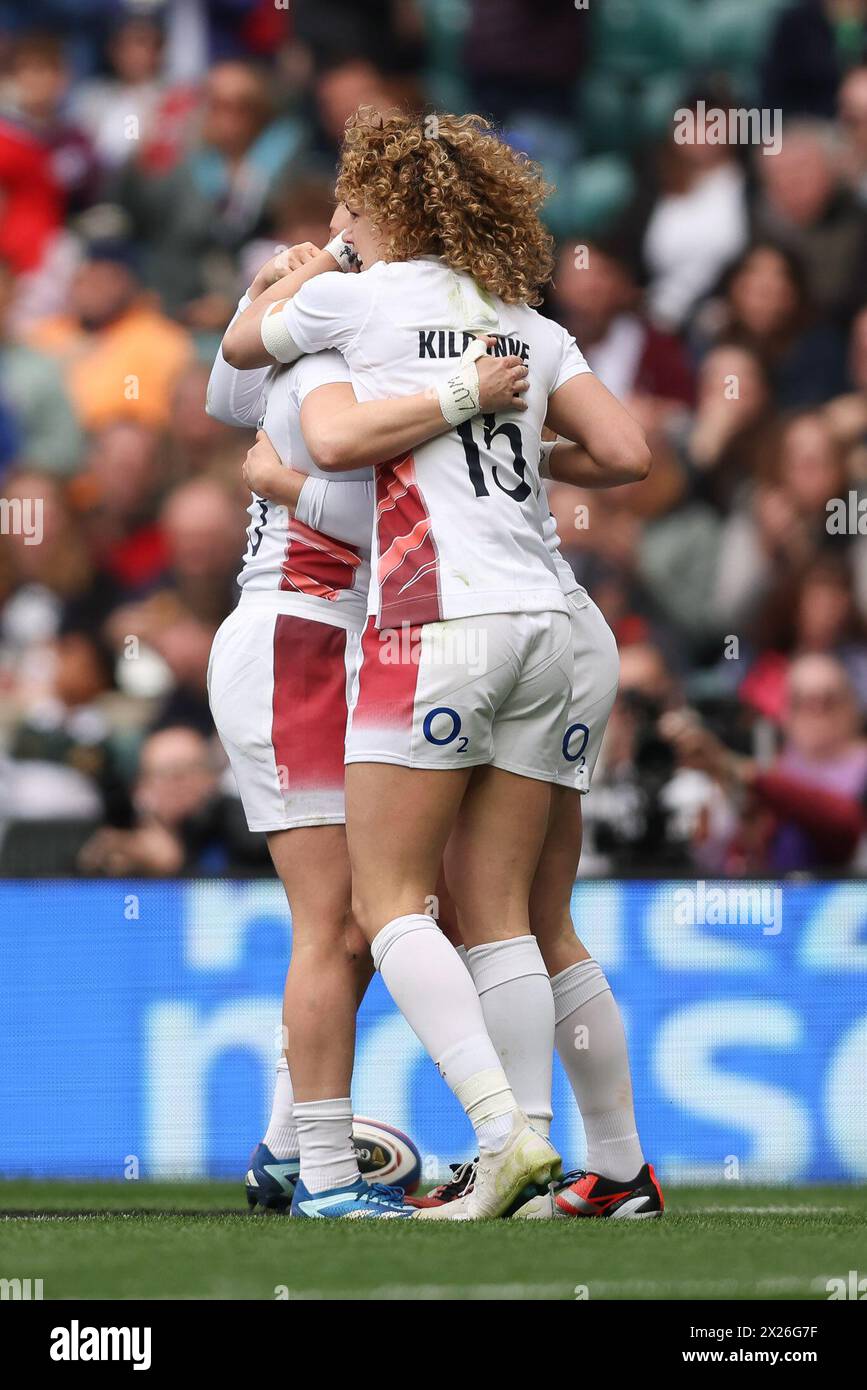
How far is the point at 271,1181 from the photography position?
4.08 metres

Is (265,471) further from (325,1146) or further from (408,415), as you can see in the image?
(325,1146)

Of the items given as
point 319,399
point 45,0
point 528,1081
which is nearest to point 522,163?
point 319,399

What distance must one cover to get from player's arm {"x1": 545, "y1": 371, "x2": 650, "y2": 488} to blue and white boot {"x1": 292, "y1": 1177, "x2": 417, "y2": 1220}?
1370 millimetres

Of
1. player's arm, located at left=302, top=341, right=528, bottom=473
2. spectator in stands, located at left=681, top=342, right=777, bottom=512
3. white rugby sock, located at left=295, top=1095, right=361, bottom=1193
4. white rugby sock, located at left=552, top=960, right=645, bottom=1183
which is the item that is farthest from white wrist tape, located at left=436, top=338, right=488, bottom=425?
spectator in stands, located at left=681, top=342, right=777, bottom=512

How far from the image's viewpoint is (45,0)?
8.20 meters

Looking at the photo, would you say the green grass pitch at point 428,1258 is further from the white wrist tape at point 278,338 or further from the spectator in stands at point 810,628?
the spectator in stands at point 810,628

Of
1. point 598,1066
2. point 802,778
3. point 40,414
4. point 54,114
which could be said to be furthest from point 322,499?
point 54,114

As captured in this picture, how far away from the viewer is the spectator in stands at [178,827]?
254 inches

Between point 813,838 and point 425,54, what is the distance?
11.8 ft

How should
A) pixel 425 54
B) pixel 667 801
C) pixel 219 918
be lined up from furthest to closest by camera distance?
1. pixel 425 54
2. pixel 667 801
3. pixel 219 918

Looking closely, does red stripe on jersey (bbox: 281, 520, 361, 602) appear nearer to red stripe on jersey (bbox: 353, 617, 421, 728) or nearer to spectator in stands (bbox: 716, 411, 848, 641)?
red stripe on jersey (bbox: 353, 617, 421, 728)

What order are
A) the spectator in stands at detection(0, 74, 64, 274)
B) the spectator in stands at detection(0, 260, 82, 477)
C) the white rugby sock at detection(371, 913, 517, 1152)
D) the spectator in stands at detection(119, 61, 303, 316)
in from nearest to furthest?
the white rugby sock at detection(371, 913, 517, 1152), the spectator in stands at detection(0, 260, 82, 477), the spectator in stands at detection(119, 61, 303, 316), the spectator in stands at detection(0, 74, 64, 274)

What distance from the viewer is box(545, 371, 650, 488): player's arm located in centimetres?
365
